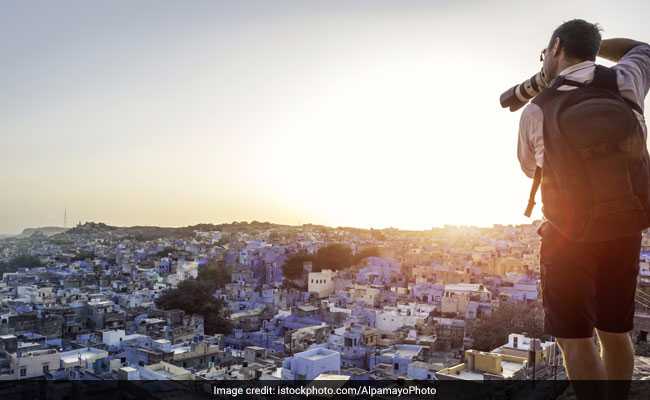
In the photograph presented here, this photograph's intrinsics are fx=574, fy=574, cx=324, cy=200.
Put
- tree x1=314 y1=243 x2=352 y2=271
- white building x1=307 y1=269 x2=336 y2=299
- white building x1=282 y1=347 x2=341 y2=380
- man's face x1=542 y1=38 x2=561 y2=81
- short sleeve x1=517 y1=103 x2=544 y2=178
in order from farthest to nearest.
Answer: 1. tree x1=314 y1=243 x2=352 y2=271
2. white building x1=307 y1=269 x2=336 y2=299
3. white building x1=282 y1=347 x2=341 y2=380
4. man's face x1=542 y1=38 x2=561 y2=81
5. short sleeve x1=517 y1=103 x2=544 y2=178

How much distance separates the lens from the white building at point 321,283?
24673 millimetres

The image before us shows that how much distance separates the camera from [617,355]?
1.47 metres

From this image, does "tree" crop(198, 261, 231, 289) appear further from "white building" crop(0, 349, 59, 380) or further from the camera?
the camera

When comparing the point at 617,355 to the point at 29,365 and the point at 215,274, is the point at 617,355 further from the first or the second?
the point at 215,274

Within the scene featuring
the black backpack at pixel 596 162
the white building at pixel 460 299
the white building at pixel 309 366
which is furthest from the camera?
the white building at pixel 460 299

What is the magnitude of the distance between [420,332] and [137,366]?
7446mm

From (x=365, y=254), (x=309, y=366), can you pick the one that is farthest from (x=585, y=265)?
(x=365, y=254)

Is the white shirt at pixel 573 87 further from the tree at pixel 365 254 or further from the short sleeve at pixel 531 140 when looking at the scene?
the tree at pixel 365 254

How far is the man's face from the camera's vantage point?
1.44 m

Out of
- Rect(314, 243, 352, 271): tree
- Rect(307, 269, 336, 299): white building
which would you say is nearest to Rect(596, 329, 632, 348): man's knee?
Rect(307, 269, 336, 299): white building

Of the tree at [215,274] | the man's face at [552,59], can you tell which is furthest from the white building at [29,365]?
the tree at [215,274]

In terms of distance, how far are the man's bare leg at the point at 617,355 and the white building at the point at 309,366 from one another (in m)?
9.14

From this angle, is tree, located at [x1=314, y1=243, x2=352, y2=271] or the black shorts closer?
the black shorts

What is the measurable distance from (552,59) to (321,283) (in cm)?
2389
